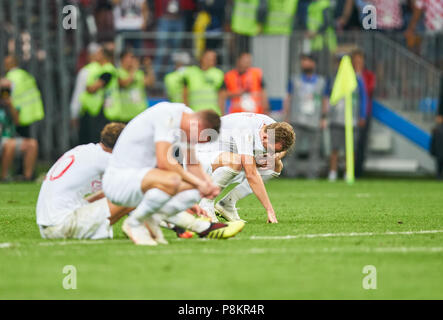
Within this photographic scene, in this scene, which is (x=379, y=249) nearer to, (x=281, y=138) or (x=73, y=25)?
(x=281, y=138)

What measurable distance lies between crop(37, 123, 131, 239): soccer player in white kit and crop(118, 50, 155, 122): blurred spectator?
9.04m

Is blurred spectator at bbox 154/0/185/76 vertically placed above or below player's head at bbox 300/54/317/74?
above

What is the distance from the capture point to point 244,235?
9.93m

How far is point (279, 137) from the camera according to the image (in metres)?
10.6

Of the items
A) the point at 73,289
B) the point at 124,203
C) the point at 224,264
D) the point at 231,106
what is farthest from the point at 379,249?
the point at 231,106

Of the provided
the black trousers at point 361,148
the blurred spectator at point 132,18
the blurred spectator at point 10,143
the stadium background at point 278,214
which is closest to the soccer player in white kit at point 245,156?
the stadium background at point 278,214

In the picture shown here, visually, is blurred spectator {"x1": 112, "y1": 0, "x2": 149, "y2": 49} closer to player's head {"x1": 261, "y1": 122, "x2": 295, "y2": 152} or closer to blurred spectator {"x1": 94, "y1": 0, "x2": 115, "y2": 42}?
blurred spectator {"x1": 94, "y1": 0, "x2": 115, "y2": 42}

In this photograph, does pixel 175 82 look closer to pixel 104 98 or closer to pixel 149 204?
pixel 104 98

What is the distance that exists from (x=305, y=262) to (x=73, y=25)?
45.7 feet

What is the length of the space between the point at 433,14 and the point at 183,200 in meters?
14.4

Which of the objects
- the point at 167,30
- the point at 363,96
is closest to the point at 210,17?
the point at 167,30

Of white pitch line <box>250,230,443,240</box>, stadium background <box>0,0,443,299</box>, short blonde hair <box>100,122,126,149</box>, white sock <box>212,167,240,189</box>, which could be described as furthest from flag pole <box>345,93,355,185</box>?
short blonde hair <box>100,122,126,149</box>

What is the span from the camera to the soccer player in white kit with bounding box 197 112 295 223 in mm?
10844
